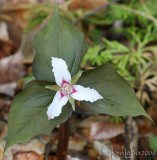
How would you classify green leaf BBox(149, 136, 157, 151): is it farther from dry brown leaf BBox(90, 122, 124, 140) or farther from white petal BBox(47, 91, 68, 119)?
white petal BBox(47, 91, 68, 119)

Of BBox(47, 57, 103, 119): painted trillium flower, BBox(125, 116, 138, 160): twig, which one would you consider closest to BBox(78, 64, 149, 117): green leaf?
BBox(47, 57, 103, 119): painted trillium flower

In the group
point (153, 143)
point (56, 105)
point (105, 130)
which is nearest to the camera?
point (56, 105)

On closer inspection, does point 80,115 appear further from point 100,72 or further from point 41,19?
point 41,19

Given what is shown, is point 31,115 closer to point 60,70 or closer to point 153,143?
point 60,70

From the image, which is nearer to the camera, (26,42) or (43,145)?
(43,145)

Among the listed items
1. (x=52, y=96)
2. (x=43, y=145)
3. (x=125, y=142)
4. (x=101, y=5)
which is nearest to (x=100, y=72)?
(x=52, y=96)

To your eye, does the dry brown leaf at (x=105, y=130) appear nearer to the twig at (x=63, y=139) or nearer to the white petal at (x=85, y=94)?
the twig at (x=63, y=139)

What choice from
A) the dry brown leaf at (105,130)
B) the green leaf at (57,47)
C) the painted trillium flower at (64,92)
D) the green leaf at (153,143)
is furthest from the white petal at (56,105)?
the dry brown leaf at (105,130)

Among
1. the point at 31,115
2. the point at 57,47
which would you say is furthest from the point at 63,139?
the point at 57,47
